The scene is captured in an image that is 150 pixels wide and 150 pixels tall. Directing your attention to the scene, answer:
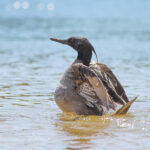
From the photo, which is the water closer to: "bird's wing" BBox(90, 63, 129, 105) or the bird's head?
"bird's wing" BBox(90, 63, 129, 105)

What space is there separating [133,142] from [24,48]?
13682mm

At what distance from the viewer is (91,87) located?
682 centimetres

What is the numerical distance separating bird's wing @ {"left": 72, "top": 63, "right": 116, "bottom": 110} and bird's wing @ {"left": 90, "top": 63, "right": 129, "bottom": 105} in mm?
182

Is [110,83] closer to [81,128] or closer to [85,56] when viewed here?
[85,56]

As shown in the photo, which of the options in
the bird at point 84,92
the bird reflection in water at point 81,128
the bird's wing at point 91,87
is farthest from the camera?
the bird at point 84,92

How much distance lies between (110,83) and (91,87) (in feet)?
1.46

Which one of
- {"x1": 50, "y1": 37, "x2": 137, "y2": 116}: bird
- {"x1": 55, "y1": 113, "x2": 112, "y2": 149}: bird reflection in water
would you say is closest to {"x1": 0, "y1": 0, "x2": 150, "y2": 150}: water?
{"x1": 55, "y1": 113, "x2": 112, "y2": 149}: bird reflection in water

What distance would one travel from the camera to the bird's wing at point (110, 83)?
7.02 m

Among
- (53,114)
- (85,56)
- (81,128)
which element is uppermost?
(85,56)

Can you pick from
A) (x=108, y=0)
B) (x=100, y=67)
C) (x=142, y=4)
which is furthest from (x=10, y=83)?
(x=108, y=0)

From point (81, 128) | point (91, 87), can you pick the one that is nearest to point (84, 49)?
point (91, 87)

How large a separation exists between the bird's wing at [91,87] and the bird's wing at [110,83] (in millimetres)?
182

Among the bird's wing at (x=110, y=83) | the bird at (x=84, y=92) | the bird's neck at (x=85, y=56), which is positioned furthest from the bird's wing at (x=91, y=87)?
the bird's neck at (x=85, y=56)

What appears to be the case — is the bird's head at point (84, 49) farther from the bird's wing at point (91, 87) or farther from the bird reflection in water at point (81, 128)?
the bird reflection in water at point (81, 128)
